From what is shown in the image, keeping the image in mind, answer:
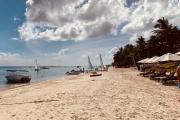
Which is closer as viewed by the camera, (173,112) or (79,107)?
(173,112)

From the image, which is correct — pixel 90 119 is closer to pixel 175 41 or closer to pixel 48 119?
pixel 48 119

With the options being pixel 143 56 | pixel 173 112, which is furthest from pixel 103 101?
pixel 143 56

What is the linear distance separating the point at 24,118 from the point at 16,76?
1868 inches

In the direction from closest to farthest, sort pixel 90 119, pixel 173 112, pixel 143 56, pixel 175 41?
pixel 90 119
pixel 173 112
pixel 175 41
pixel 143 56

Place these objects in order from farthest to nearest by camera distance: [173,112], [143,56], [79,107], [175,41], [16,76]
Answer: [143,56]
[175,41]
[16,76]
[79,107]
[173,112]

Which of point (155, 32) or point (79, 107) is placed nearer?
point (79, 107)

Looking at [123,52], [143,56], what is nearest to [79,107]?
[143,56]

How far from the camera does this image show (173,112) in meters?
9.91

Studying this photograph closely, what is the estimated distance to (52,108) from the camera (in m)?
11.8

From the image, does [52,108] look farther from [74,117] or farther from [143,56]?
[143,56]

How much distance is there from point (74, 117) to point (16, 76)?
158 feet

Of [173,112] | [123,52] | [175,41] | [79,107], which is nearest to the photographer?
[173,112]

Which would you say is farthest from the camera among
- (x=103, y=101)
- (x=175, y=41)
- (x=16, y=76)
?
(x=175, y=41)

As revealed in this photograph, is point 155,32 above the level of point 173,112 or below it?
above
